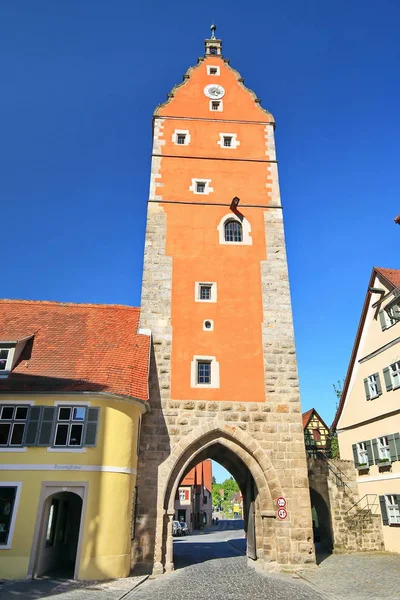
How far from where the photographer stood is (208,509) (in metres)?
53.5

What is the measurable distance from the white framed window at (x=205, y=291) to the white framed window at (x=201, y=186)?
13.3 feet

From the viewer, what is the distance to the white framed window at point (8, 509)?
10648 millimetres

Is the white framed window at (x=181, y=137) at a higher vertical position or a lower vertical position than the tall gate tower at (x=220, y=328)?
higher

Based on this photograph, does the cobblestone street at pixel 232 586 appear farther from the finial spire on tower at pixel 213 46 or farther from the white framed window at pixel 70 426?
the finial spire on tower at pixel 213 46

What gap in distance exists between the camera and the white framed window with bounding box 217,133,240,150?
18.7 meters

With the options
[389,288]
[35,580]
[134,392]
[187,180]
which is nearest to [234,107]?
[187,180]

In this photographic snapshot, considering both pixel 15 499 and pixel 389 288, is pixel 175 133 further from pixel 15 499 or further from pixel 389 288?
Answer: pixel 15 499

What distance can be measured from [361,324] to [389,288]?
2.38 meters

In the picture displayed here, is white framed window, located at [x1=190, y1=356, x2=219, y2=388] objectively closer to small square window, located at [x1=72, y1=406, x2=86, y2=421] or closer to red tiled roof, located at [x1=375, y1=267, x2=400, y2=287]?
small square window, located at [x1=72, y1=406, x2=86, y2=421]

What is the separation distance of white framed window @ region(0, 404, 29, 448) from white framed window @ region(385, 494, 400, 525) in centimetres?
1311

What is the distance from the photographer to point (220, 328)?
1515 centimetres

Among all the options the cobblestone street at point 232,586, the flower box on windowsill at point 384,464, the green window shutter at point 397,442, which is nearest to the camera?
the cobblestone street at point 232,586

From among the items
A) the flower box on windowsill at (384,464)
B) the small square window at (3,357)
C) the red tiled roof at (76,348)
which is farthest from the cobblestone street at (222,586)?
the small square window at (3,357)

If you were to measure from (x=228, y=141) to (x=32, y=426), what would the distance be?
45.3 ft
